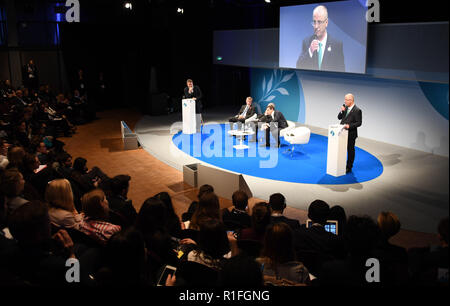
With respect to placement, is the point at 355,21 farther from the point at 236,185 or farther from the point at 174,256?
the point at 174,256

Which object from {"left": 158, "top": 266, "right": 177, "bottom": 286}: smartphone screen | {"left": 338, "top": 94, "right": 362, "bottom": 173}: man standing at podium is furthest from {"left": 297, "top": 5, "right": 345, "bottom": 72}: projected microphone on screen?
{"left": 158, "top": 266, "right": 177, "bottom": 286}: smartphone screen

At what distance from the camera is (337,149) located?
22.5 feet

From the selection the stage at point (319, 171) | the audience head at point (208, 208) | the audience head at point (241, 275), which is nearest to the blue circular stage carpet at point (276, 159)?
the stage at point (319, 171)

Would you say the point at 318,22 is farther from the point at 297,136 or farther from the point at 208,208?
the point at 208,208

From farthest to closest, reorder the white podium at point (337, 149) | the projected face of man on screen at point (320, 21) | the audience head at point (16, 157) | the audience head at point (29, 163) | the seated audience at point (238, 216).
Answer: the projected face of man on screen at point (320, 21) < the white podium at point (337, 149) < the audience head at point (16, 157) < the audience head at point (29, 163) < the seated audience at point (238, 216)

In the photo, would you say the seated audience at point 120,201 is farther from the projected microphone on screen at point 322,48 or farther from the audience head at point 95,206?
the projected microphone on screen at point 322,48

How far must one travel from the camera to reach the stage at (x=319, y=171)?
581 cm

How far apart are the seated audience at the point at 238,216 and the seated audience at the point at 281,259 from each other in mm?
1127

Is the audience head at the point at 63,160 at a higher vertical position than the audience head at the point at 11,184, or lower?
lower

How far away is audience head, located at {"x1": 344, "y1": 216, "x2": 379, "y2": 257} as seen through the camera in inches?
101

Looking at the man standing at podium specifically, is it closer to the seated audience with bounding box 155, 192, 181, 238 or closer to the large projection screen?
the large projection screen

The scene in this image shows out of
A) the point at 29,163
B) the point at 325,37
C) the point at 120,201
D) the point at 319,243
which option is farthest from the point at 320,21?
the point at 319,243

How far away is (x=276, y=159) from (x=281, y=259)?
5699 millimetres

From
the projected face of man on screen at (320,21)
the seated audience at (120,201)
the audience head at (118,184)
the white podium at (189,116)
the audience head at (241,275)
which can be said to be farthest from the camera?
the white podium at (189,116)
